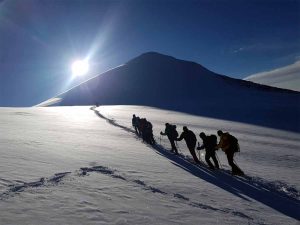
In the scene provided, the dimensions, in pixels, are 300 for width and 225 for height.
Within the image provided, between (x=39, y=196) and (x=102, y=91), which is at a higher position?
(x=102, y=91)

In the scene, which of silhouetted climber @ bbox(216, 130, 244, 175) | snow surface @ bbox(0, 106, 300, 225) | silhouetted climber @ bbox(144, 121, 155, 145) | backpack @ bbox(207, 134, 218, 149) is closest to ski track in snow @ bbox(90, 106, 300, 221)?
snow surface @ bbox(0, 106, 300, 225)

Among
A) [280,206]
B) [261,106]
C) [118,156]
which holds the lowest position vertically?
[280,206]

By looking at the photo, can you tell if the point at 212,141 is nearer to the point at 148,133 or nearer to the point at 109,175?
the point at 109,175

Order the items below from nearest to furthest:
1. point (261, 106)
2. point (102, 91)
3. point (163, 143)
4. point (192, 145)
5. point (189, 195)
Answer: point (189, 195) → point (192, 145) → point (163, 143) → point (261, 106) → point (102, 91)

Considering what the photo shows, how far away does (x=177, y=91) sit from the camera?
100812 millimetres

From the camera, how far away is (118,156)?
14492 millimetres

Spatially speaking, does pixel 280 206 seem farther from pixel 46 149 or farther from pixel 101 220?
pixel 46 149

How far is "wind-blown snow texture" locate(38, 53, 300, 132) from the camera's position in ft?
231

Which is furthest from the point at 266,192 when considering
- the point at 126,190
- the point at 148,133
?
the point at 148,133

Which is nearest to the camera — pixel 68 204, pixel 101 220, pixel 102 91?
pixel 101 220

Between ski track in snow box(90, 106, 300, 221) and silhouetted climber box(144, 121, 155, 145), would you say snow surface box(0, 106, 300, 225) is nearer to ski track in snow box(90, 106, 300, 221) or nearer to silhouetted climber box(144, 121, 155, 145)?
ski track in snow box(90, 106, 300, 221)

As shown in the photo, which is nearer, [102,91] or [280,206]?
[280,206]

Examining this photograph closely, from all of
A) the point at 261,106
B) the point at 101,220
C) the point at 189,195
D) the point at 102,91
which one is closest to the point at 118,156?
the point at 189,195

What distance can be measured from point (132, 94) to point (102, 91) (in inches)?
535
